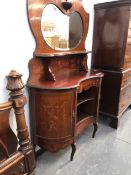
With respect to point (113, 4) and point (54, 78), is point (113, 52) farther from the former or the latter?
point (54, 78)

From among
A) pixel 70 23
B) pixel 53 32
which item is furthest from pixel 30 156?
pixel 70 23

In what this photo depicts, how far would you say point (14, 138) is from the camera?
1198mm

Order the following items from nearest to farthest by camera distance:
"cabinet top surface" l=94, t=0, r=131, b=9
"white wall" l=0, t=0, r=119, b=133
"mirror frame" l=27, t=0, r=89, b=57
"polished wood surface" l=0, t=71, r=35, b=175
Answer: "polished wood surface" l=0, t=71, r=35, b=175
"white wall" l=0, t=0, r=119, b=133
"mirror frame" l=27, t=0, r=89, b=57
"cabinet top surface" l=94, t=0, r=131, b=9

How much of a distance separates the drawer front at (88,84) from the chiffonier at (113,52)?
17.2 inches

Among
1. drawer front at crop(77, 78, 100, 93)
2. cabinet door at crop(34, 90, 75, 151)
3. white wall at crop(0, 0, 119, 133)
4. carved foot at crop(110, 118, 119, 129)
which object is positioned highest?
white wall at crop(0, 0, 119, 133)

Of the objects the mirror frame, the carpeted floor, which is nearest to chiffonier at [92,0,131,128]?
the carpeted floor

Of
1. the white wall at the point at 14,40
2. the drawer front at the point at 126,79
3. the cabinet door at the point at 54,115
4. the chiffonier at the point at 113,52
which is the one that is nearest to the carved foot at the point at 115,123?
the chiffonier at the point at 113,52

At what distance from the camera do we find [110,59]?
89.0 inches

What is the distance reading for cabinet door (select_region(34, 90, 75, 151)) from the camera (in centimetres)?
149

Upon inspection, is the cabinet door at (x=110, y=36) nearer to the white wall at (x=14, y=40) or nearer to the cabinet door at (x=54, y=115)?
the cabinet door at (x=54, y=115)

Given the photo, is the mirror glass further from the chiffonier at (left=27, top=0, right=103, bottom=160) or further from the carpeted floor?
the carpeted floor

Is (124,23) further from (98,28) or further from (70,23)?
(70,23)

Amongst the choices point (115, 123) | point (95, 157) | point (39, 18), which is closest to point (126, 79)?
point (115, 123)

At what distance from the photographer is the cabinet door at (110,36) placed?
2.06 metres
